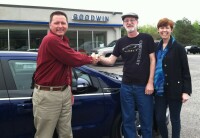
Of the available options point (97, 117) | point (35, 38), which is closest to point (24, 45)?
point (35, 38)

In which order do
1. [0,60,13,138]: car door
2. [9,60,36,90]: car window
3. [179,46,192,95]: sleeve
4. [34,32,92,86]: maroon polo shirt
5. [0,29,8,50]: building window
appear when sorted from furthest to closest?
[0,29,8,50]: building window, [179,46,192,95]: sleeve, [9,60,36,90]: car window, [0,60,13,138]: car door, [34,32,92,86]: maroon polo shirt

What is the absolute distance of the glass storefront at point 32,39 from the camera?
21.2 m

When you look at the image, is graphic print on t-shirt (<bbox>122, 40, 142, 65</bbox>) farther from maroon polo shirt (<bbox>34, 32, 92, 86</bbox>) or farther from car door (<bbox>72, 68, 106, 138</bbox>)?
maroon polo shirt (<bbox>34, 32, 92, 86</bbox>)

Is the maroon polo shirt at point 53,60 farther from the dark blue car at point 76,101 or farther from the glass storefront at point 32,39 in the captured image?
the glass storefront at point 32,39

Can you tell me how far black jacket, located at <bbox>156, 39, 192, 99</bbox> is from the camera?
3.96 m

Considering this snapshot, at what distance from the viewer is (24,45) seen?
21.9 metres

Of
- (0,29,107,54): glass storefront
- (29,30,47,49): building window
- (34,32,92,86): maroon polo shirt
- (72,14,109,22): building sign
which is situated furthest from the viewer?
(72,14,109,22): building sign

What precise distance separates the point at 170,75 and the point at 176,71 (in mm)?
89

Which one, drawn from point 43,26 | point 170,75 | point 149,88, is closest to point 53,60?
point 149,88

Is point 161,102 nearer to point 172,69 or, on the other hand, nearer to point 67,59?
point 172,69

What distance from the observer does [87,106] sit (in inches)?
160

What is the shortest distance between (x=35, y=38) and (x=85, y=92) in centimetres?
1891

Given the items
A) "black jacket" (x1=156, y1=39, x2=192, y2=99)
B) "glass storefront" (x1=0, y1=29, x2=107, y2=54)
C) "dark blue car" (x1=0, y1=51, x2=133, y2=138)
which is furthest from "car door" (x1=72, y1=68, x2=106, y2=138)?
"glass storefront" (x1=0, y1=29, x2=107, y2=54)

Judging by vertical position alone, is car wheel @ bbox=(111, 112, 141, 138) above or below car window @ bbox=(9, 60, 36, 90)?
below
